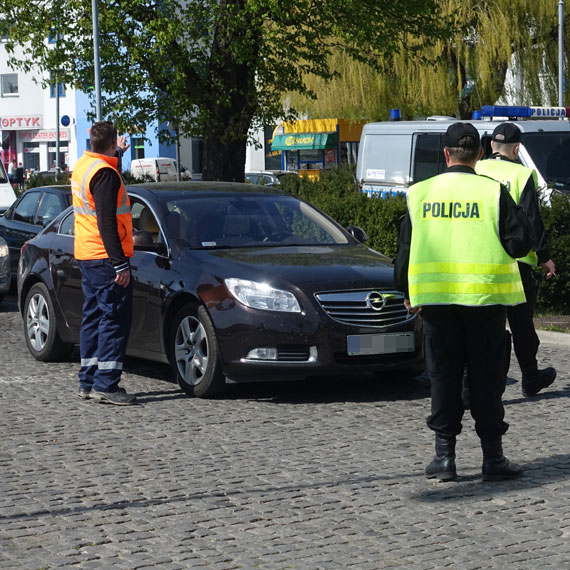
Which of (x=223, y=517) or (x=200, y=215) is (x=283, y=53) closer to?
(x=200, y=215)

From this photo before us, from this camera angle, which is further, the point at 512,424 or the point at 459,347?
the point at 512,424

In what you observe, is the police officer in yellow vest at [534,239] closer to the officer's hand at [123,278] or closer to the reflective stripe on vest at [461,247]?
the reflective stripe on vest at [461,247]

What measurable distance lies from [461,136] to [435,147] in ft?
37.9

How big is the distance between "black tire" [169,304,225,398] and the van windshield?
8.61 metres

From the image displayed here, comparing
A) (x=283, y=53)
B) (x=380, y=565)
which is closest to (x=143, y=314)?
(x=380, y=565)

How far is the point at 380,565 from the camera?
4.95m

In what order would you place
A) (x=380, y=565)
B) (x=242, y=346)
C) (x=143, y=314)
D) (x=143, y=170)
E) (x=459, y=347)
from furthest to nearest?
(x=143, y=170)
(x=143, y=314)
(x=242, y=346)
(x=459, y=347)
(x=380, y=565)

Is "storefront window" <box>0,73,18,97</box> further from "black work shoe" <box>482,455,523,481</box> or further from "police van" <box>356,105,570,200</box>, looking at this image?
"black work shoe" <box>482,455,523,481</box>

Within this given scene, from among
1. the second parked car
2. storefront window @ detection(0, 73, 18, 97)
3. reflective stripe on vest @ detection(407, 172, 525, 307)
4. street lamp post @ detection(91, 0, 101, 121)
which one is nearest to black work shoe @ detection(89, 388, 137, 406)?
reflective stripe on vest @ detection(407, 172, 525, 307)

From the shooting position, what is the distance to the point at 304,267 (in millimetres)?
8867

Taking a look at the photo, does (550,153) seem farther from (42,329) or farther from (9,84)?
(9,84)

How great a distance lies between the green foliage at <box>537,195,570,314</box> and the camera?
42.3 ft

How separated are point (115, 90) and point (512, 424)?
16.6 metres

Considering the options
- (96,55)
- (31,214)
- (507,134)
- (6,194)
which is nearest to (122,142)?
(96,55)
